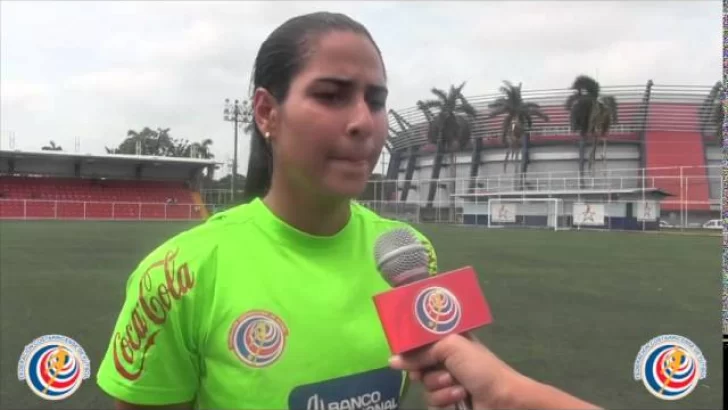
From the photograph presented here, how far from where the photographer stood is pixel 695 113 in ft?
155

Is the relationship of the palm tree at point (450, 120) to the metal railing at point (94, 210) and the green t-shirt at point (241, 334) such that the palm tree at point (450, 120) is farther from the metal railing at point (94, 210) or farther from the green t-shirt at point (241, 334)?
the green t-shirt at point (241, 334)

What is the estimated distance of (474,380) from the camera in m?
0.96

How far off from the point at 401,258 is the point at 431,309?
177 mm

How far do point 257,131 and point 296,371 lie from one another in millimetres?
→ 568

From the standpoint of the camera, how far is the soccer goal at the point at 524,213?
36.3 metres

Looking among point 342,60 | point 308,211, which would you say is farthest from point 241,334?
point 342,60

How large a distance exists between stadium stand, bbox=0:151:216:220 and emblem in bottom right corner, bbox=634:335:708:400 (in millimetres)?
34512

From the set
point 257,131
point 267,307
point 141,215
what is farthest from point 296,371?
point 141,215

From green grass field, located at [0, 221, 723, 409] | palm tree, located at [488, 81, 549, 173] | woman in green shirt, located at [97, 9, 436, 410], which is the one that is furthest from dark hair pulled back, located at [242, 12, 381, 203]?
palm tree, located at [488, 81, 549, 173]

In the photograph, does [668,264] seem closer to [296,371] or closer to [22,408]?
[22,408]

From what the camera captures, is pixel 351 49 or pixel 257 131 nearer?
pixel 351 49

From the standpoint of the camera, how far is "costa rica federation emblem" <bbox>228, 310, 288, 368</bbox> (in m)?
1.33

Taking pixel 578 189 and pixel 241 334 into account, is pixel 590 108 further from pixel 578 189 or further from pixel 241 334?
pixel 241 334

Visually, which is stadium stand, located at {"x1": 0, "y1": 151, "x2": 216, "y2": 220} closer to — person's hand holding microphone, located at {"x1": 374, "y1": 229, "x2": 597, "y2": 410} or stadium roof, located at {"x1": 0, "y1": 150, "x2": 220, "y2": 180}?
stadium roof, located at {"x1": 0, "y1": 150, "x2": 220, "y2": 180}
